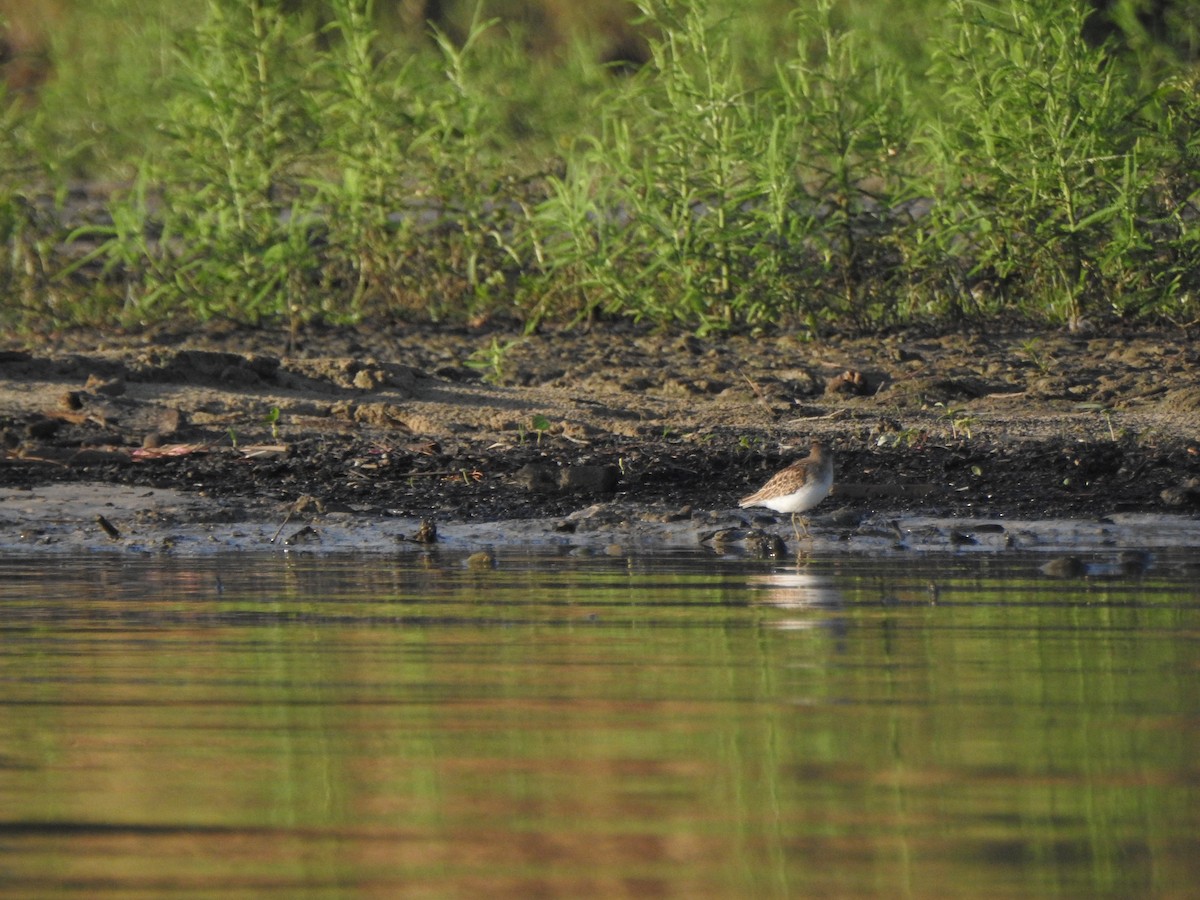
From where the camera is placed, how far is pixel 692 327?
463 inches

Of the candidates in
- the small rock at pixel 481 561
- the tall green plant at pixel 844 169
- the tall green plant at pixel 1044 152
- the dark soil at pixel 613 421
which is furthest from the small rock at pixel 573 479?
the tall green plant at pixel 1044 152

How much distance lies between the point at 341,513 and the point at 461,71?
469cm

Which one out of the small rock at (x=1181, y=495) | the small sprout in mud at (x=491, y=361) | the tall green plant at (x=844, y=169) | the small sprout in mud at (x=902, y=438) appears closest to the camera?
the small rock at (x=1181, y=495)

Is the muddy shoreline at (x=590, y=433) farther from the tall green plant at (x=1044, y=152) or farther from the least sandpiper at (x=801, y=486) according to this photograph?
the tall green plant at (x=1044, y=152)

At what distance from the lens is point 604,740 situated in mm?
4281

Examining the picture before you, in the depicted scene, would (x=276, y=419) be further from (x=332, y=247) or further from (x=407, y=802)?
(x=407, y=802)

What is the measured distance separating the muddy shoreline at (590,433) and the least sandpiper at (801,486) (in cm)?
18

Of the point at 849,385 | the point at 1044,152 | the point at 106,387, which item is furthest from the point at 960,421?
the point at 106,387

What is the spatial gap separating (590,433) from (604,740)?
573cm

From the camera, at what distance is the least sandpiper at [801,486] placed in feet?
26.8

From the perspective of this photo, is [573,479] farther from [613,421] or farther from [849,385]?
[849,385]

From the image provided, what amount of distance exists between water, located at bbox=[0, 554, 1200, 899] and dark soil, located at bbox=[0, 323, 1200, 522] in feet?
7.25

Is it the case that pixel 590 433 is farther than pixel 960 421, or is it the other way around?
pixel 590 433

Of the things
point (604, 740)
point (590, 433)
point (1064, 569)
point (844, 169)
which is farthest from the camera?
point (844, 169)
